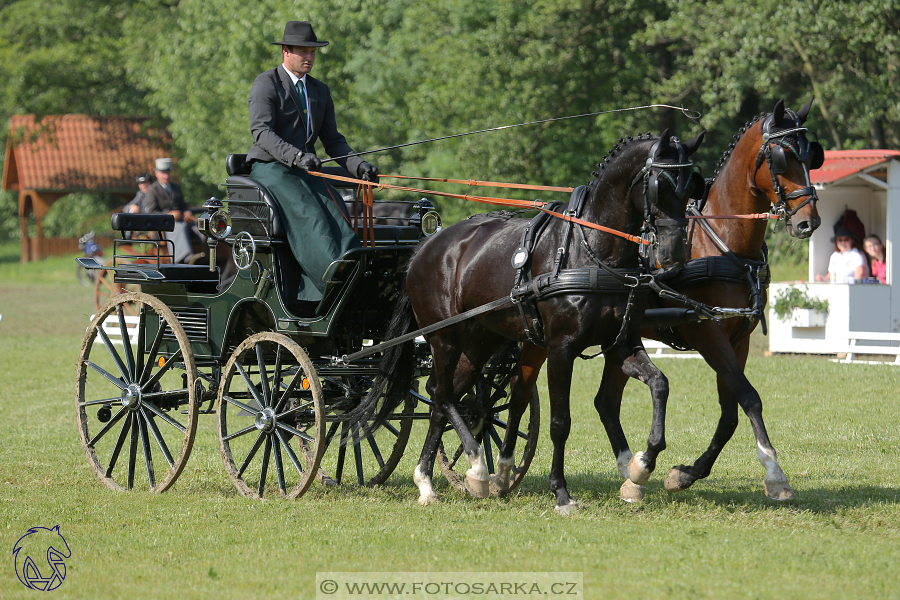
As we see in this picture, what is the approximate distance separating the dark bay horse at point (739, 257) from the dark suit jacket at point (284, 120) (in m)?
2.28

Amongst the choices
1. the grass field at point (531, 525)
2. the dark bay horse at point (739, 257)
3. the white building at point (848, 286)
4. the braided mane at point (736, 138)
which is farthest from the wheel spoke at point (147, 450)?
the white building at point (848, 286)

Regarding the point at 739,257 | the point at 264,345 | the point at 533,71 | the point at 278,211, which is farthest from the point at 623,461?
the point at 533,71

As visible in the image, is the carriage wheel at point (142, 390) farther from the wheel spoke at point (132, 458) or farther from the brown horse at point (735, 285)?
the brown horse at point (735, 285)

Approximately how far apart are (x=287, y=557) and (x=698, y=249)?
3.14m

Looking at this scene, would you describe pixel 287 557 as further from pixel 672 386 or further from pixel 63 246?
pixel 63 246

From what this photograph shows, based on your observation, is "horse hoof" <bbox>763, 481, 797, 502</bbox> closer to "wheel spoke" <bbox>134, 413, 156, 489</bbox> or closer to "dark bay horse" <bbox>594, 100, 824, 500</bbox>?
"dark bay horse" <bbox>594, 100, 824, 500</bbox>

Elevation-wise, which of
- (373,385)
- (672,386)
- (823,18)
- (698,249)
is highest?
(823,18)

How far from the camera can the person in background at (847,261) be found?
14.3 meters

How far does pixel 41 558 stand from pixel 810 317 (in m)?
11.3

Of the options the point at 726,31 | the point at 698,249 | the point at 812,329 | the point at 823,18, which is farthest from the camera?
the point at 726,31

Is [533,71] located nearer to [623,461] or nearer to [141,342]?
[141,342]

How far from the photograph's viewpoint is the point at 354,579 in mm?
4793

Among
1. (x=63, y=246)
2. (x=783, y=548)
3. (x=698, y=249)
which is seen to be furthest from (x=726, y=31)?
(x=63, y=246)

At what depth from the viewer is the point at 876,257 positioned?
47.6ft
